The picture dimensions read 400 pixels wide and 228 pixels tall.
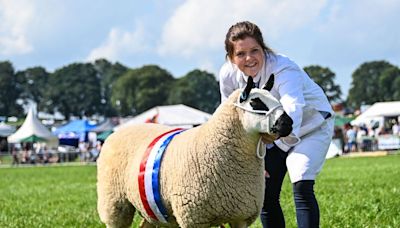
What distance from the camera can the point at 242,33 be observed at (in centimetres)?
454

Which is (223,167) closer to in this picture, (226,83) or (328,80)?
(226,83)

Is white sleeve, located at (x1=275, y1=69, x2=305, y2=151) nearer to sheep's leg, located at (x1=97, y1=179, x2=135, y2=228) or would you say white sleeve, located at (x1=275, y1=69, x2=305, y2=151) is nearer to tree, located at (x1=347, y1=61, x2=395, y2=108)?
sheep's leg, located at (x1=97, y1=179, x2=135, y2=228)

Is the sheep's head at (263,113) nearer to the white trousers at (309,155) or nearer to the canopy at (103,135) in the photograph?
the white trousers at (309,155)

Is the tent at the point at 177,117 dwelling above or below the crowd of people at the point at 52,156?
above

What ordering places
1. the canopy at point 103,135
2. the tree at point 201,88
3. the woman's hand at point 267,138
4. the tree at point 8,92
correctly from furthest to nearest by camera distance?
the tree at point 8,92
the tree at point 201,88
the canopy at point 103,135
the woman's hand at point 267,138

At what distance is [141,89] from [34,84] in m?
36.6

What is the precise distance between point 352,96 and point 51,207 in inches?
4129

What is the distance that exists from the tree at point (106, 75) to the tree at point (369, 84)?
153 feet

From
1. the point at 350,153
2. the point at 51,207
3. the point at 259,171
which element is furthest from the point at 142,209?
the point at 350,153

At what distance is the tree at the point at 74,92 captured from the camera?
12019cm

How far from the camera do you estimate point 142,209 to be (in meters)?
4.91

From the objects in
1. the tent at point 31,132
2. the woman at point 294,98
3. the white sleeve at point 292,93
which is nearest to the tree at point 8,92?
the tent at point 31,132

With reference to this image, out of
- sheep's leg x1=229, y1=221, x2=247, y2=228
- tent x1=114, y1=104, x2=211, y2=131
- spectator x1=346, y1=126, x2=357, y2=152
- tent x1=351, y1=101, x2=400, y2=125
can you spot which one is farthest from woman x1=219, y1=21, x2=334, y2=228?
tent x1=351, y1=101, x2=400, y2=125

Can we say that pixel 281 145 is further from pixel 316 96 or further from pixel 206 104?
pixel 206 104
